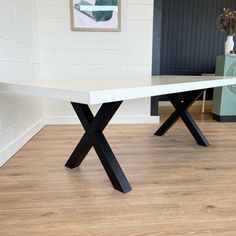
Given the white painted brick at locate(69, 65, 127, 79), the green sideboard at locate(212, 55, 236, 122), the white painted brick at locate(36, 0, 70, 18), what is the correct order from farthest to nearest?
the green sideboard at locate(212, 55, 236, 122)
the white painted brick at locate(69, 65, 127, 79)
the white painted brick at locate(36, 0, 70, 18)

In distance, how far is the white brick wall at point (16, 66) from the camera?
1654 mm

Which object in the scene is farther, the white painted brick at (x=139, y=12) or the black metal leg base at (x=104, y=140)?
the white painted brick at (x=139, y=12)

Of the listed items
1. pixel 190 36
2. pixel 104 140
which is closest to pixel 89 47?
pixel 104 140

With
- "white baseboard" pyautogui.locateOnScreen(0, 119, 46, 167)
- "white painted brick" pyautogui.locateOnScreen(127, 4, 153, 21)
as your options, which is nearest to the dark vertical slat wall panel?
"white painted brick" pyautogui.locateOnScreen(127, 4, 153, 21)

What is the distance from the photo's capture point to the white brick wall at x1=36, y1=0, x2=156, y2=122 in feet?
8.22

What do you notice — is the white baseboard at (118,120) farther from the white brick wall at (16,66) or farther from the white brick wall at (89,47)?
the white brick wall at (16,66)

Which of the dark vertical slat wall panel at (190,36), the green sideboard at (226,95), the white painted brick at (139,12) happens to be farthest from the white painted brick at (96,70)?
the dark vertical slat wall panel at (190,36)

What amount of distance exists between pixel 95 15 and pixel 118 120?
3.79 ft

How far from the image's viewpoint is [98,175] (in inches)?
57.4

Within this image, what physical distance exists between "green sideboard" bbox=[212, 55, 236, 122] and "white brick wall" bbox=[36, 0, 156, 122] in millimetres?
894

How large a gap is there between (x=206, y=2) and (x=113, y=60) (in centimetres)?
223

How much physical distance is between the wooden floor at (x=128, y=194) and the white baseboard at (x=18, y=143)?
0.04m

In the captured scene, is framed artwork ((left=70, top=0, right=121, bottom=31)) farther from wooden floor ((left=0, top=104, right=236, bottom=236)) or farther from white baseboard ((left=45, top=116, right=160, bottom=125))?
wooden floor ((left=0, top=104, right=236, bottom=236))

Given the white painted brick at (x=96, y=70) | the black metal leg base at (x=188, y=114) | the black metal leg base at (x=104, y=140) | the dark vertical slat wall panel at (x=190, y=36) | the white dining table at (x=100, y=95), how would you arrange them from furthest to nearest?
the dark vertical slat wall panel at (x=190, y=36) → the white painted brick at (x=96, y=70) → the black metal leg base at (x=188, y=114) → the black metal leg base at (x=104, y=140) → the white dining table at (x=100, y=95)
